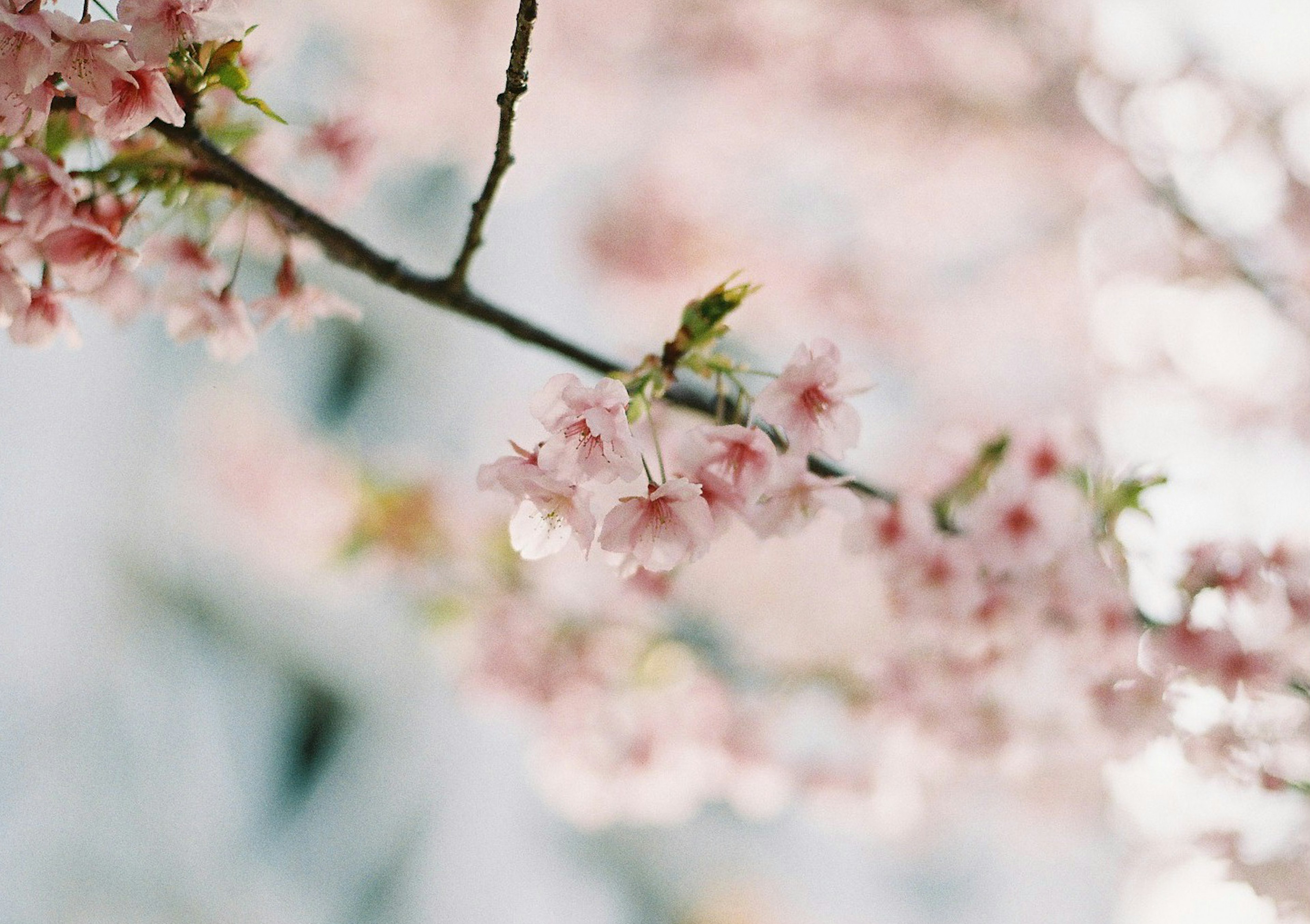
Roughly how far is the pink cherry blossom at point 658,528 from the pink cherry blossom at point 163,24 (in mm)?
373

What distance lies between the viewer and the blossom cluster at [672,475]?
496 millimetres

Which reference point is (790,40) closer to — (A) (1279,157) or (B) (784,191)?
(B) (784,191)

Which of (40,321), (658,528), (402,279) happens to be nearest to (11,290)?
(40,321)

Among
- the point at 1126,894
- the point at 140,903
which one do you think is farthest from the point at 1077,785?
the point at 140,903

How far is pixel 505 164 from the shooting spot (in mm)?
550

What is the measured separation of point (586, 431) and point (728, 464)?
11cm

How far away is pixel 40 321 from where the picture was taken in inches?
24.1

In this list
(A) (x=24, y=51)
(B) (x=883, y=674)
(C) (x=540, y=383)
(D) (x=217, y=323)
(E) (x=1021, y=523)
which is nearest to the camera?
(A) (x=24, y=51)

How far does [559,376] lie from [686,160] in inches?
135

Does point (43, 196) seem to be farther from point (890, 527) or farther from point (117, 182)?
point (890, 527)

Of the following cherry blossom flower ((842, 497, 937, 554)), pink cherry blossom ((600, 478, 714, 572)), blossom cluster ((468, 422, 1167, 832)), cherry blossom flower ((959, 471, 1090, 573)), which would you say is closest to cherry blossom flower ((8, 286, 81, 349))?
pink cherry blossom ((600, 478, 714, 572))

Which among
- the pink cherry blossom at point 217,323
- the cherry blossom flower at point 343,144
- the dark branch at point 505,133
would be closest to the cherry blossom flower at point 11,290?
the pink cherry blossom at point 217,323

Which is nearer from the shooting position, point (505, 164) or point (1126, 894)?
point (505, 164)

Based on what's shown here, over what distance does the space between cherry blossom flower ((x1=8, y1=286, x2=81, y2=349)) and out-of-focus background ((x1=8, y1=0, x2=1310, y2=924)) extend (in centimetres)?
150
